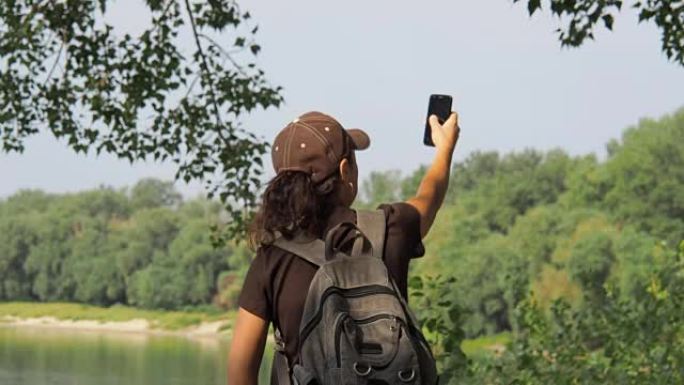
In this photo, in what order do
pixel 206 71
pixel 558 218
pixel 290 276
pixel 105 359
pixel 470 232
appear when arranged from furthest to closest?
pixel 470 232
pixel 558 218
pixel 105 359
pixel 206 71
pixel 290 276

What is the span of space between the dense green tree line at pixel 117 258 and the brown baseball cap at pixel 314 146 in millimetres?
53665

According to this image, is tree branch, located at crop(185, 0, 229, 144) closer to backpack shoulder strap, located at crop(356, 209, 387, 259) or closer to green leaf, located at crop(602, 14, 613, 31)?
green leaf, located at crop(602, 14, 613, 31)

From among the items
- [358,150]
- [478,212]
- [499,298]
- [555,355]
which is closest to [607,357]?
[555,355]

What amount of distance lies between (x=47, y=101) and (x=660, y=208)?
1887 inches

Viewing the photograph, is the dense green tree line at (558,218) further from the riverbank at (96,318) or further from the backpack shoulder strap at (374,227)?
the backpack shoulder strap at (374,227)

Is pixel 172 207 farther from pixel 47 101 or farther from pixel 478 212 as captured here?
pixel 47 101

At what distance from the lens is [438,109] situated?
3.26 metres

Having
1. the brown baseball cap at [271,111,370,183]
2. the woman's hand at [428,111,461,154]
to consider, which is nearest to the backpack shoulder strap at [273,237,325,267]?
the brown baseball cap at [271,111,370,183]

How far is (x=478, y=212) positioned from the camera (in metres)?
62.6

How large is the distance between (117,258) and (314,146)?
223 feet

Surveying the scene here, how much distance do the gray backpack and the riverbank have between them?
202 ft

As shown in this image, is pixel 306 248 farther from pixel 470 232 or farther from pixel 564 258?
pixel 470 232

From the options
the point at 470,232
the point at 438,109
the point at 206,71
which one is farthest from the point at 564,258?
the point at 438,109

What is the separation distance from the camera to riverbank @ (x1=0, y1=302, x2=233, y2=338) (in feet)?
215
